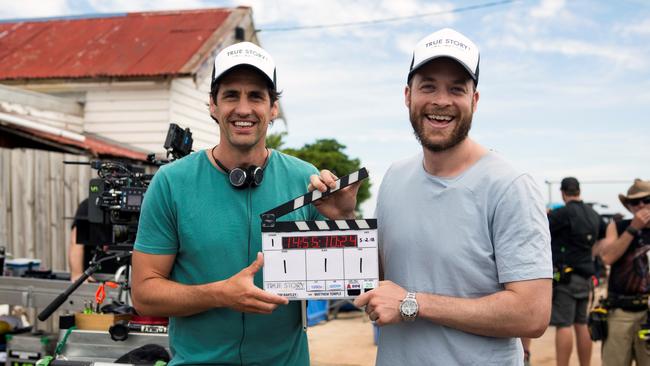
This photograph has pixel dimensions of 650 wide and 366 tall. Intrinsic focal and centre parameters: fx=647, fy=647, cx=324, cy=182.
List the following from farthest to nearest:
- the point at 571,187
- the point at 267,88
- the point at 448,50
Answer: the point at 571,187, the point at 267,88, the point at 448,50

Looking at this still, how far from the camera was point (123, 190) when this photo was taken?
4.55m

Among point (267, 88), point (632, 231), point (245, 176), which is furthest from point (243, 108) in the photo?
point (632, 231)

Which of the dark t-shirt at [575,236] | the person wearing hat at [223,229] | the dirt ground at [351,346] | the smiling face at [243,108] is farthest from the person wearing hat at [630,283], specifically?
the smiling face at [243,108]

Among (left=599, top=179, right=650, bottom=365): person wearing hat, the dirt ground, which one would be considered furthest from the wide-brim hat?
the dirt ground

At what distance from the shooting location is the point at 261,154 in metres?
2.89

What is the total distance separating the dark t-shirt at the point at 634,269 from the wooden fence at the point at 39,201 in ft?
A: 23.5

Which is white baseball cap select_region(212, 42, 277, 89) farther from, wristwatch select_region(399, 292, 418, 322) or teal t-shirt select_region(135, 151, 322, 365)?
wristwatch select_region(399, 292, 418, 322)

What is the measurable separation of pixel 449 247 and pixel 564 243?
610cm

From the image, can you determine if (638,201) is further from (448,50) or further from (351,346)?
(351,346)

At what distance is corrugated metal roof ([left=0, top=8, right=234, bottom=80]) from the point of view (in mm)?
13617

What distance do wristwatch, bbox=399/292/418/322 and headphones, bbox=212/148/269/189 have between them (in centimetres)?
82

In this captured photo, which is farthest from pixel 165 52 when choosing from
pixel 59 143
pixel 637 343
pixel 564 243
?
pixel 637 343

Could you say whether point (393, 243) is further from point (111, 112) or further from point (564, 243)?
point (111, 112)

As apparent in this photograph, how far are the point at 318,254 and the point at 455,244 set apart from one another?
0.57 m
